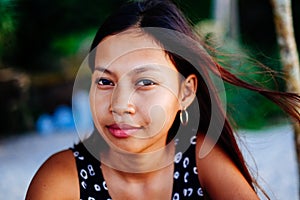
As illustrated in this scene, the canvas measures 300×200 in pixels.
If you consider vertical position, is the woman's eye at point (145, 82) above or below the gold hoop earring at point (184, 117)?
above

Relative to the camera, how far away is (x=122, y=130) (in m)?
1.81

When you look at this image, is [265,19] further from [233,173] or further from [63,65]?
[233,173]

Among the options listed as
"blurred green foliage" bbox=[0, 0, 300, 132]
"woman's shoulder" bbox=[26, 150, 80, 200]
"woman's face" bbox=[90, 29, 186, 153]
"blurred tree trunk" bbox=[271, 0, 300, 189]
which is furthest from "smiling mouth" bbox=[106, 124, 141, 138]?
"blurred green foliage" bbox=[0, 0, 300, 132]

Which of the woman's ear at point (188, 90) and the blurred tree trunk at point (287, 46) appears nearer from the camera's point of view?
the woman's ear at point (188, 90)

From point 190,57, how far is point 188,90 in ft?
0.35

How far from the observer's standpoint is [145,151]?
1.92m

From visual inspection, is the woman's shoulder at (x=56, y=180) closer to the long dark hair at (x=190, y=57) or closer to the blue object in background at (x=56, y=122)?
the long dark hair at (x=190, y=57)

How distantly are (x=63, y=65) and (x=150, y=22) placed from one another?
6.54m

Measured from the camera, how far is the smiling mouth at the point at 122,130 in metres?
1.80

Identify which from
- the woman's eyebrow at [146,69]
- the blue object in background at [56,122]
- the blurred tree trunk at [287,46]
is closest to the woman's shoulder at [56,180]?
the woman's eyebrow at [146,69]

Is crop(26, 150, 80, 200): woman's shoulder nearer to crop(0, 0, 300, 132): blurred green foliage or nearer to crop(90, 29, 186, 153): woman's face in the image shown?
crop(90, 29, 186, 153): woman's face

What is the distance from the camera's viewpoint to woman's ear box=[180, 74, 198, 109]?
76.8 inches

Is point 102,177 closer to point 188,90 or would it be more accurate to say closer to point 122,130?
point 122,130

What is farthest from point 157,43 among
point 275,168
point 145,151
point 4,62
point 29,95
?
point 29,95
